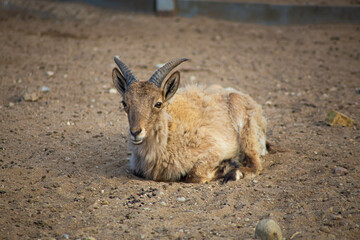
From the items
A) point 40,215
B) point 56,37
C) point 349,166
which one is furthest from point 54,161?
point 56,37

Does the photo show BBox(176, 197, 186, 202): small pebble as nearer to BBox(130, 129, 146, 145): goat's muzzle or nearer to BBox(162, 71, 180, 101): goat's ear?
BBox(130, 129, 146, 145): goat's muzzle

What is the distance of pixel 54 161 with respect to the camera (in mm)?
6215

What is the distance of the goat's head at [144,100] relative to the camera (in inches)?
211

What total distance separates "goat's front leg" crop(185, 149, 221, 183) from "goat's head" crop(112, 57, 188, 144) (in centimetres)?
98

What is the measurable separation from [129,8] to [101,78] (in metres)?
5.44

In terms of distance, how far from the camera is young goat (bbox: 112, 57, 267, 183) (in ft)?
18.3

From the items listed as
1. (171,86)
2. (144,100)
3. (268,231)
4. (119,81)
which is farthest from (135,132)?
(268,231)

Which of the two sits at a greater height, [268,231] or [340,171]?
[268,231]

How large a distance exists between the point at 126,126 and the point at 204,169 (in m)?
2.34

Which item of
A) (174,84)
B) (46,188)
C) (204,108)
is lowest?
(46,188)

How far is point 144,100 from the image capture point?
5.48 m

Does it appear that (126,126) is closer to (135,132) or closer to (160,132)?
(160,132)

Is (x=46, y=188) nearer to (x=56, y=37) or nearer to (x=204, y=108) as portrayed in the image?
(x=204, y=108)

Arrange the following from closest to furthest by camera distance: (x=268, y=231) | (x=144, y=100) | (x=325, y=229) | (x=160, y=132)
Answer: (x=268, y=231) < (x=325, y=229) < (x=144, y=100) < (x=160, y=132)
